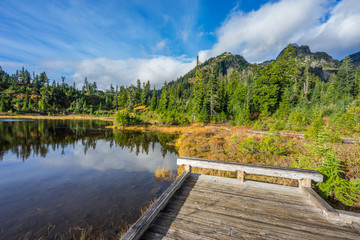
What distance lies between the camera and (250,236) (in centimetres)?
284

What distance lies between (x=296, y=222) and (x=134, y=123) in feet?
124

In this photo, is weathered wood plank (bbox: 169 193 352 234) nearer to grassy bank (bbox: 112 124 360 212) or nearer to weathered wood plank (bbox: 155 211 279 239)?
weathered wood plank (bbox: 155 211 279 239)

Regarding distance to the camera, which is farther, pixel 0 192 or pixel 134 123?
pixel 134 123

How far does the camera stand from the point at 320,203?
3.66 meters

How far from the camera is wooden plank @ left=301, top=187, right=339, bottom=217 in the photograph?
3291mm

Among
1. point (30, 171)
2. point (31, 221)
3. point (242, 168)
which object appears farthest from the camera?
point (30, 171)

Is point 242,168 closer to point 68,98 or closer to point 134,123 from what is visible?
point 134,123

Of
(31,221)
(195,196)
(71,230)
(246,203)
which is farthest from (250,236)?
(31,221)

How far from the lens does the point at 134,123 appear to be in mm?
38125

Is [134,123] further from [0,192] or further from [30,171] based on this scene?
[0,192]

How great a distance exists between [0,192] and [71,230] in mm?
5986

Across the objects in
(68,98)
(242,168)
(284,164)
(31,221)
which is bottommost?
(31,221)

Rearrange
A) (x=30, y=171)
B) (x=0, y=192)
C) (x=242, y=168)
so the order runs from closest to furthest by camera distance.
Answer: (x=242, y=168) → (x=0, y=192) → (x=30, y=171)

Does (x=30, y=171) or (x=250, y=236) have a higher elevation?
(x=250, y=236)
